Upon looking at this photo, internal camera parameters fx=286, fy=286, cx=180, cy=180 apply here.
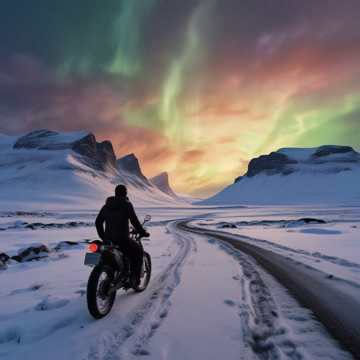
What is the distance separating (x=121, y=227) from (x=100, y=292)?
52.2 inches

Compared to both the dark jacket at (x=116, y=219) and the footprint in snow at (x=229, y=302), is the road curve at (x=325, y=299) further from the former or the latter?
the dark jacket at (x=116, y=219)

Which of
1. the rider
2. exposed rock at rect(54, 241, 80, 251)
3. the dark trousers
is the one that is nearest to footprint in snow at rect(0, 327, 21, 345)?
the rider

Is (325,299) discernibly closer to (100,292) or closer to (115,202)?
(100,292)

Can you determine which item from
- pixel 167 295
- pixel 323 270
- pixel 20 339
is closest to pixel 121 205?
pixel 167 295

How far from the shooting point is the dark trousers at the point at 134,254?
6109mm

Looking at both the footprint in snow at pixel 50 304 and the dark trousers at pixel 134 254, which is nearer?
the footprint in snow at pixel 50 304

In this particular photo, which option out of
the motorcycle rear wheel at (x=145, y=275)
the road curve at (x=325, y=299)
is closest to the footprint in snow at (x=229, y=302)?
the road curve at (x=325, y=299)

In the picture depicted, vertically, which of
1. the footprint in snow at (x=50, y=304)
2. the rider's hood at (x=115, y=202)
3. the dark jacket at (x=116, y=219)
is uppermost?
the rider's hood at (x=115, y=202)

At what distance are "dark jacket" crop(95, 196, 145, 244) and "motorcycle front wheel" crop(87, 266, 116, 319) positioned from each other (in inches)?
29.8

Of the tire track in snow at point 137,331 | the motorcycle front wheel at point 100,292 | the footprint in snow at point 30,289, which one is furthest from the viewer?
the footprint in snow at point 30,289

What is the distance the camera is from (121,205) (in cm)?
614

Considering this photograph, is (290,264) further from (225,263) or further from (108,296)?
(108,296)

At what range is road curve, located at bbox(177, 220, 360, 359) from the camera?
14.5ft

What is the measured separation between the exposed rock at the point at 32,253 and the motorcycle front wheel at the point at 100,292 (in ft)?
27.0
